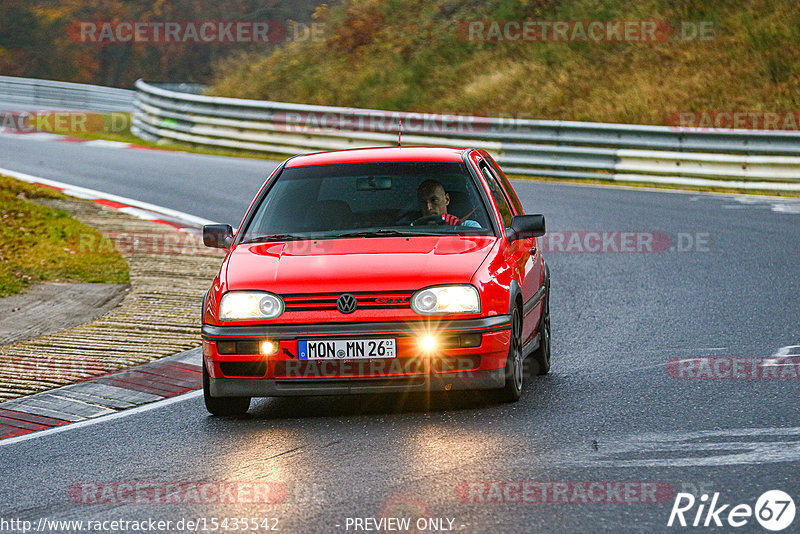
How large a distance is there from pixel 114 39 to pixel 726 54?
112ft

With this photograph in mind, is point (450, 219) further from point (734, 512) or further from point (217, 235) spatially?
point (734, 512)

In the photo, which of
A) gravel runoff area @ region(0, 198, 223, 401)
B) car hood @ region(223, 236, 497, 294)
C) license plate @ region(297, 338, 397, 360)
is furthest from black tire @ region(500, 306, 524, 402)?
gravel runoff area @ region(0, 198, 223, 401)

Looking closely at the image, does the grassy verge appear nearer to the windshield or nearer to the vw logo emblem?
the windshield

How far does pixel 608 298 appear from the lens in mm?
11367

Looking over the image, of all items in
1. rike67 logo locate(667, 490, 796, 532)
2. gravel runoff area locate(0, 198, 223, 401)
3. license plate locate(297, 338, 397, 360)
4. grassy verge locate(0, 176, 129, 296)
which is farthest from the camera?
grassy verge locate(0, 176, 129, 296)

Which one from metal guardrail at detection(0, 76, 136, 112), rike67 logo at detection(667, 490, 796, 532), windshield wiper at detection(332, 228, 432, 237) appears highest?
metal guardrail at detection(0, 76, 136, 112)

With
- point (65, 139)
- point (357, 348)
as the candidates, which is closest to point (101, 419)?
point (357, 348)

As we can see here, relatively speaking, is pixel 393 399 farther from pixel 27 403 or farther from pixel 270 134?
pixel 270 134

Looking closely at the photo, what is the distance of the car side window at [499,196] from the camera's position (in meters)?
8.47

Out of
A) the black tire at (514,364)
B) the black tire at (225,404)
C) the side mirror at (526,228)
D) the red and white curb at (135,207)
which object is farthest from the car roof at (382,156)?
the red and white curb at (135,207)

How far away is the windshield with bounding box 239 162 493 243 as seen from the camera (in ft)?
Result: 26.0

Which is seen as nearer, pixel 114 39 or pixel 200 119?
pixel 200 119

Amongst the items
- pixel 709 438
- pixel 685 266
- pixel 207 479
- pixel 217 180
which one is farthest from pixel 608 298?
pixel 217 180

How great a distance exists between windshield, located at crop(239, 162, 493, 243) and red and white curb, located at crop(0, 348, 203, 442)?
1.24 meters
